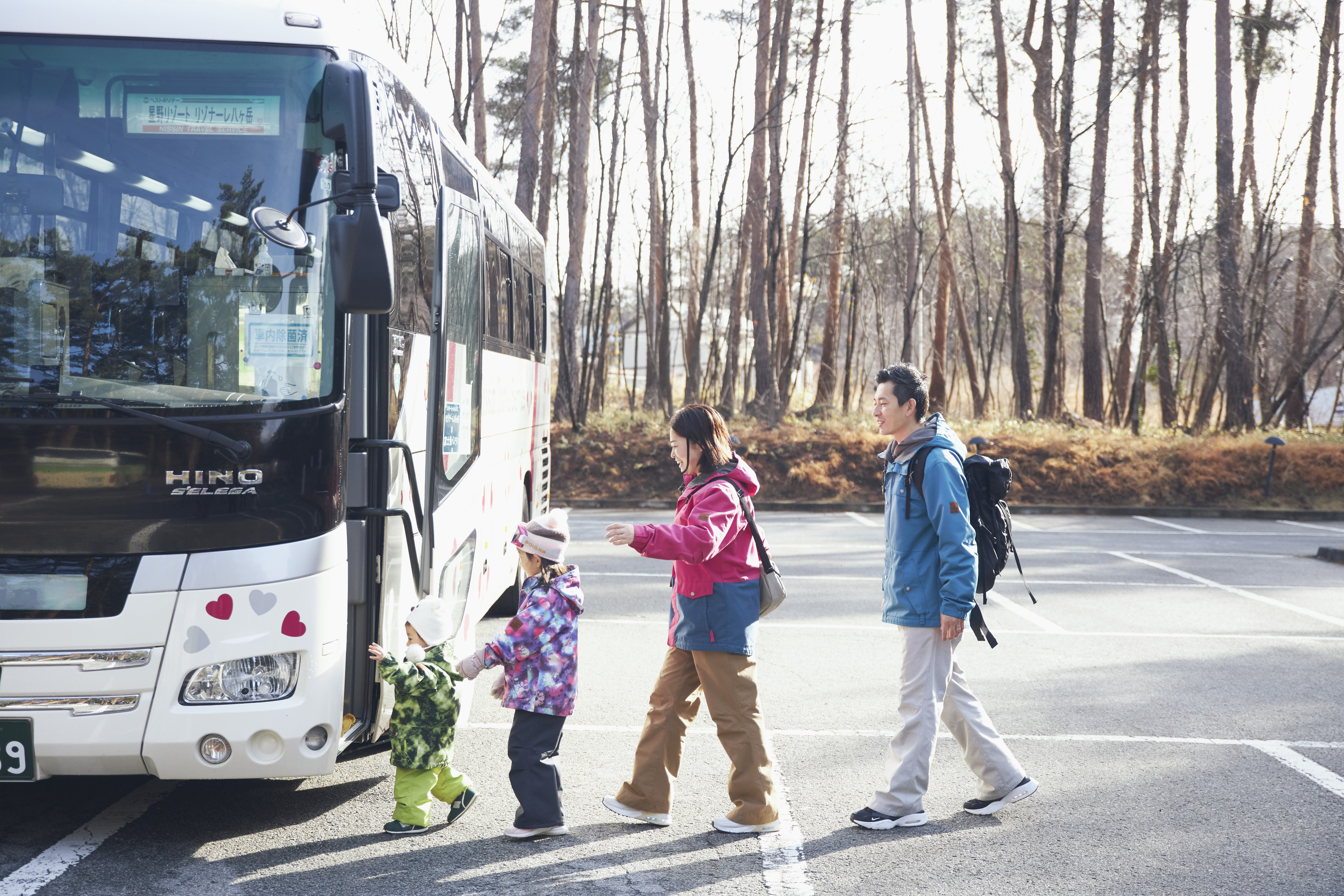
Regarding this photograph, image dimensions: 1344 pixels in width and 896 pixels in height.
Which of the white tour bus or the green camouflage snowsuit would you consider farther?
the green camouflage snowsuit

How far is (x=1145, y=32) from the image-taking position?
Result: 84.2 feet

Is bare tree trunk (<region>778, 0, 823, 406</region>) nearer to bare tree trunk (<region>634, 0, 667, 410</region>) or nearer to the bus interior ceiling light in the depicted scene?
bare tree trunk (<region>634, 0, 667, 410</region>)

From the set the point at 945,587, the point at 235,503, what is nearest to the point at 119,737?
the point at 235,503

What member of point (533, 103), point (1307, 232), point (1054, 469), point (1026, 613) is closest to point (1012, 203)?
point (1307, 232)

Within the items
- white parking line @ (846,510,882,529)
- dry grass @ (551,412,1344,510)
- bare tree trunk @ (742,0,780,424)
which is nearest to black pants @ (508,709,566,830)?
white parking line @ (846,510,882,529)

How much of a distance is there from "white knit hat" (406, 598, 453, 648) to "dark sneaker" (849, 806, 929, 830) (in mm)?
1910

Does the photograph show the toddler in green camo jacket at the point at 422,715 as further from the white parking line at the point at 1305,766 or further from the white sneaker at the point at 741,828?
the white parking line at the point at 1305,766

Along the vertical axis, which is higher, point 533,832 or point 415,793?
point 415,793

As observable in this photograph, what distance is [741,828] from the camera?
4301 mm

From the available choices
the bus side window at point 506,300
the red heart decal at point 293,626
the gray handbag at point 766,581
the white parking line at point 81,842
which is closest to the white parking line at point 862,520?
the bus side window at point 506,300

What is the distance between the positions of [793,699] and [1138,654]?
125 inches

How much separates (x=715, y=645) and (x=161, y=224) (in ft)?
8.44

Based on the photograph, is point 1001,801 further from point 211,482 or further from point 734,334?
point 734,334

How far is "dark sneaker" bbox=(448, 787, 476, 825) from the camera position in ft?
14.3
